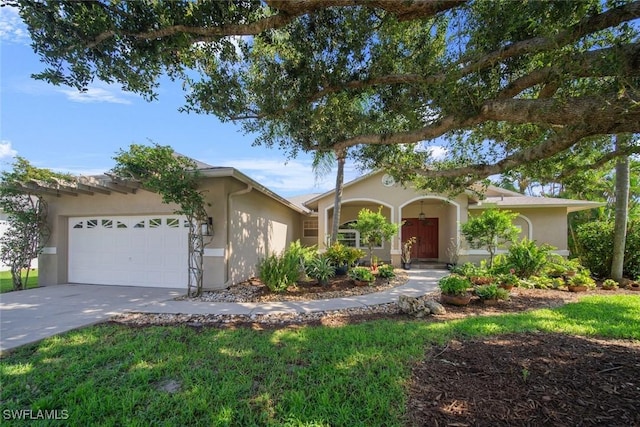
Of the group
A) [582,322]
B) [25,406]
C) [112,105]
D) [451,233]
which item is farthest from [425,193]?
[25,406]

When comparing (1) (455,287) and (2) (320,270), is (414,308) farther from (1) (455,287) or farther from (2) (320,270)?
(2) (320,270)

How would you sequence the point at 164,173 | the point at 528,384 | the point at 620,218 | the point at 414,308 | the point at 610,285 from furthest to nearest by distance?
1. the point at 620,218
2. the point at 610,285
3. the point at 164,173
4. the point at 414,308
5. the point at 528,384

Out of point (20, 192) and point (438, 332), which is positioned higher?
point (20, 192)

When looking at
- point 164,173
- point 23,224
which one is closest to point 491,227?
point 164,173

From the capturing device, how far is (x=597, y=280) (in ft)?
32.8

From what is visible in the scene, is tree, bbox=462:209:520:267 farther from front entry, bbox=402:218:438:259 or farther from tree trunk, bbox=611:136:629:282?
front entry, bbox=402:218:438:259

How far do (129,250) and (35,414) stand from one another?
734cm

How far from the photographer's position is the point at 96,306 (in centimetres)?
662

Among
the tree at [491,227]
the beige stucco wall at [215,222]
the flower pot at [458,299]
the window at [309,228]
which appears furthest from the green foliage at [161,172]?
the window at [309,228]

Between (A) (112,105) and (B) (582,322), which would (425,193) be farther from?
(A) (112,105)

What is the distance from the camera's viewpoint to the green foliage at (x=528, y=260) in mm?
9023

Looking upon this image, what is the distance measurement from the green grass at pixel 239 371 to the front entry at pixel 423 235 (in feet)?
32.5

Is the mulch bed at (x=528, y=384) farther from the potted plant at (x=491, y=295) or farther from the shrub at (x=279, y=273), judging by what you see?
the shrub at (x=279, y=273)

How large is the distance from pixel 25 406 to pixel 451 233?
14647 millimetres
